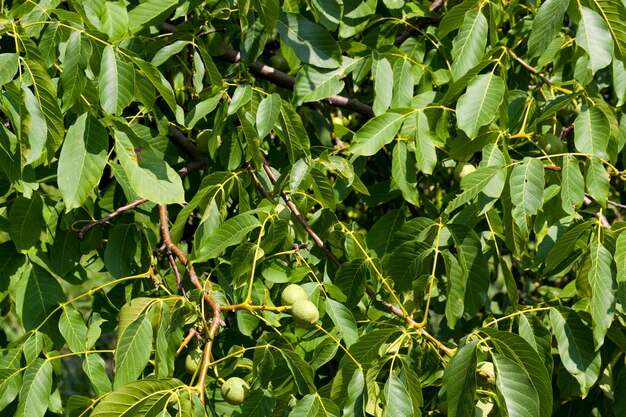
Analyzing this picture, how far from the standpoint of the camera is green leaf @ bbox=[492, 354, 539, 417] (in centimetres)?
163

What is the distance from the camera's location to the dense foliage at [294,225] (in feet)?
5.65

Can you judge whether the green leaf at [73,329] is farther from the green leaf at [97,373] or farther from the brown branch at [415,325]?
the brown branch at [415,325]

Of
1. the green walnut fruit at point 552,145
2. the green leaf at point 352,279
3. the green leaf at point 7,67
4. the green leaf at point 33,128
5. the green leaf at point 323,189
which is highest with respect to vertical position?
the green leaf at point 7,67

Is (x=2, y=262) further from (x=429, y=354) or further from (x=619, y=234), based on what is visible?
(x=619, y=234)

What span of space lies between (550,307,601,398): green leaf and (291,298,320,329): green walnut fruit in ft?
1.90

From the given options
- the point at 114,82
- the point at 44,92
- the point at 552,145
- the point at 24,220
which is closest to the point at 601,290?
the point at 552,145

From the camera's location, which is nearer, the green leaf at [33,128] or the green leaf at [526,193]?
the green leaf at [33,128]

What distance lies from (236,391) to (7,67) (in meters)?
0.79

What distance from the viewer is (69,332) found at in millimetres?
2039

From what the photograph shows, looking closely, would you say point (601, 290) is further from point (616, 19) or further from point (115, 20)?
point (115, 20)

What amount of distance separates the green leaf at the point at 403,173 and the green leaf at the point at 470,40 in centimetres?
24

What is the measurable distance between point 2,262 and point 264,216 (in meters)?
0.73

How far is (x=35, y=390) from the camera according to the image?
1890 mm

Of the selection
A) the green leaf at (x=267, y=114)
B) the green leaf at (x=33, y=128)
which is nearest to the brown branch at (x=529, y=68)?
the green leaf at (x=267, y=114)
